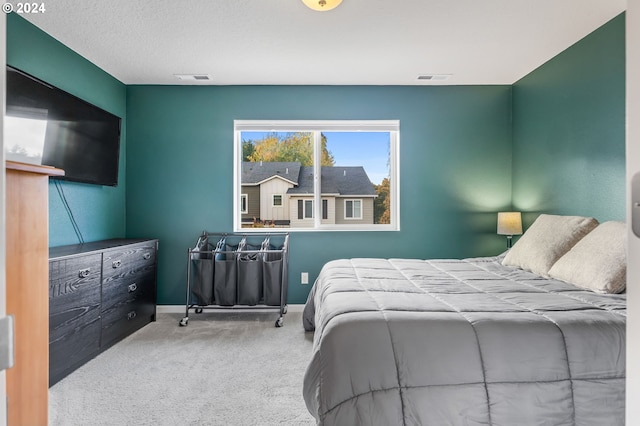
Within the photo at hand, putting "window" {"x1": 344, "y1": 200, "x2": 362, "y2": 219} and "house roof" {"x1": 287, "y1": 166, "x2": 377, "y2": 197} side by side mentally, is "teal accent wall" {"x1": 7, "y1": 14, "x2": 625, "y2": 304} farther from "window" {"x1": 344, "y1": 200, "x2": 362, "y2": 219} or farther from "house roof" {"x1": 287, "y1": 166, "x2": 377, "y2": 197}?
"house roof" {"x1": 287, "y1": 166, "x2": 377, "y2": 197}

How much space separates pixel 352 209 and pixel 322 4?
230 centimetres

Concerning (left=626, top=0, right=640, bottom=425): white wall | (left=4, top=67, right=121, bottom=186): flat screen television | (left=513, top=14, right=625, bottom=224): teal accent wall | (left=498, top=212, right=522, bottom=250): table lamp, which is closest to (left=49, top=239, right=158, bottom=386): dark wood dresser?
(left=4, top=67, right=121, bottom=186): flat screen television

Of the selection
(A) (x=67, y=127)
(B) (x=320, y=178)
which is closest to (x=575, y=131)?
(B) (x=320, y=178)

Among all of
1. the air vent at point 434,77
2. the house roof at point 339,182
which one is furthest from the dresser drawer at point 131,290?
the air vent at point 434,77

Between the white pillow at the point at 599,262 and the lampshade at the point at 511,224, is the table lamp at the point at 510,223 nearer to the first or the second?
the lampshade at the point at 511,224

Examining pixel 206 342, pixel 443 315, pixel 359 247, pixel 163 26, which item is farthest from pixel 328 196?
pixel 443 315

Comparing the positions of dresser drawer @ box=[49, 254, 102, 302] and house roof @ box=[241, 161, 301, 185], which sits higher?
house roof @ box=[241, 161, 301, 185]

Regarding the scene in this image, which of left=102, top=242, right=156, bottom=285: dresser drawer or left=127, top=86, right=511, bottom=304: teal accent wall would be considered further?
left=127, top=86, right=511, bottom=304: teal accent wall

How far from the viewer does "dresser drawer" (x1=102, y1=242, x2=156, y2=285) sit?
2.90 meters

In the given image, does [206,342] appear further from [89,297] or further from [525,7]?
[525,7]

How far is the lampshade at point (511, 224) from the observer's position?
3621 millimetres

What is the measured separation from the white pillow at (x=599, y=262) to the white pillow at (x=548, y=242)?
123mm

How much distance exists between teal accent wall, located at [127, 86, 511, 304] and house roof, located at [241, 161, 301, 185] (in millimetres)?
221

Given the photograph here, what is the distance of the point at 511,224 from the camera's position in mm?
3633
